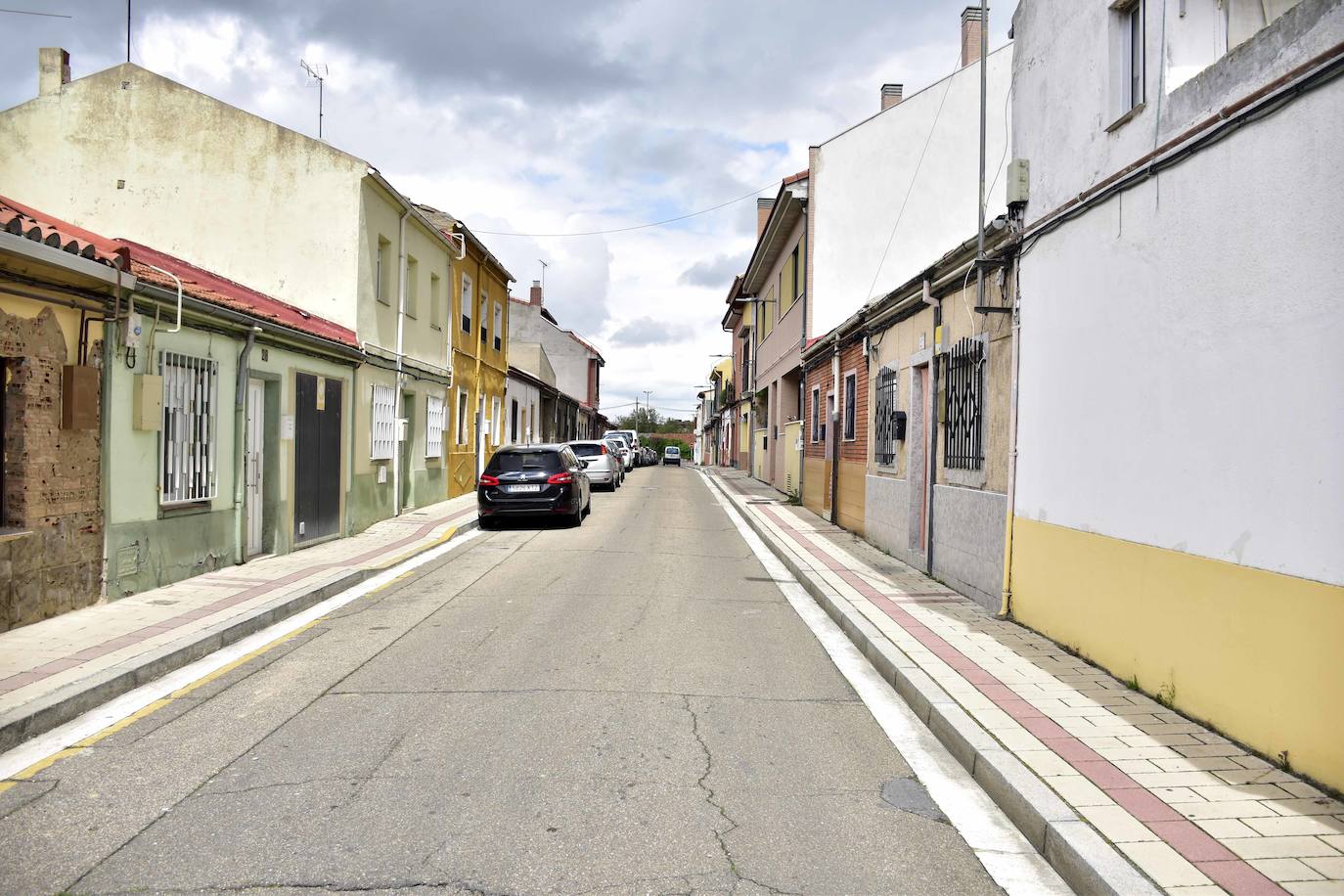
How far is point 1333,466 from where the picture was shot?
4.16m

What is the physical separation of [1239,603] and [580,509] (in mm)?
14169

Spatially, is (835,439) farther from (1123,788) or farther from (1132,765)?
(1123,788)

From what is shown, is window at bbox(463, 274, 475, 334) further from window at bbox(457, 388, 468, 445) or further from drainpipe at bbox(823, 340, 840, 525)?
drainpipe at bbox(823, 340, 840, 525)

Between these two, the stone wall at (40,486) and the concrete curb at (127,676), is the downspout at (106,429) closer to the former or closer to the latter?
the stone wall at (40,486)

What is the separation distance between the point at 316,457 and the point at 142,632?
6252mm

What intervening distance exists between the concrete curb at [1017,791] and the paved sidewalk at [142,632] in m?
4.97

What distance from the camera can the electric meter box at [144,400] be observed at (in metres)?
8.55

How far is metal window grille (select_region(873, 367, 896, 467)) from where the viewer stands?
12656 mm

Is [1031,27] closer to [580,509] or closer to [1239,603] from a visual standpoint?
[1239,603]

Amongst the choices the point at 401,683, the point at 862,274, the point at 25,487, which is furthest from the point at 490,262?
the point at 401,683

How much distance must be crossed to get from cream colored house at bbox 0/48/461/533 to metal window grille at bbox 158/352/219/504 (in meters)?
5.37

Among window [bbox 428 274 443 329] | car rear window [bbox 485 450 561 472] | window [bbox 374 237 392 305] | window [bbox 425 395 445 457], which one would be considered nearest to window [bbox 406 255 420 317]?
window [bbox 428 274 443 329]

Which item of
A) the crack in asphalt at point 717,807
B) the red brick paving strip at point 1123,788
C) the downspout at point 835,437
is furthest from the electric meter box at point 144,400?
the downspout at point 835,437

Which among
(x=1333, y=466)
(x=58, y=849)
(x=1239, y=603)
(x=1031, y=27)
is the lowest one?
(x=58, y=849)
